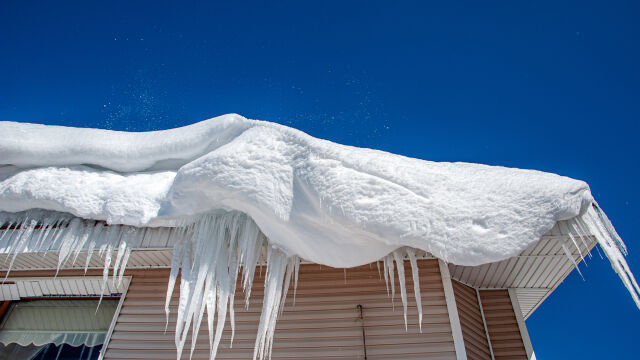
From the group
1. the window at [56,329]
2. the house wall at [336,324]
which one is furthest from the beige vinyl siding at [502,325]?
the window at [56,329]

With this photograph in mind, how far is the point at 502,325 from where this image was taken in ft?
16.2

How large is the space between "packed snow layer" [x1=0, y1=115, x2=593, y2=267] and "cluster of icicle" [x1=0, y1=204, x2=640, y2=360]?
189 mm

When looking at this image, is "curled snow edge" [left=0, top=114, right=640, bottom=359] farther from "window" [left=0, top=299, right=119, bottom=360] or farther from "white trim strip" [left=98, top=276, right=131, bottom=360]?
"window" [left=0, top=299, right=119, bottom=360]

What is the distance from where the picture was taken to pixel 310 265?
464 centimetres

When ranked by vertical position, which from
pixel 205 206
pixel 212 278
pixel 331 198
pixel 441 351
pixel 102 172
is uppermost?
pixel 102 172

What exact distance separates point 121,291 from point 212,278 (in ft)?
6.21

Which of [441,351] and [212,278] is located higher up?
[212,278]

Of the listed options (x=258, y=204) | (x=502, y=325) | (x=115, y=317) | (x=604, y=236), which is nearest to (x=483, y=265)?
(x=502, y=325)

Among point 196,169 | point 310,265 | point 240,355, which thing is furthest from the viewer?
point 310,265

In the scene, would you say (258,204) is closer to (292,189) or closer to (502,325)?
(292,189)

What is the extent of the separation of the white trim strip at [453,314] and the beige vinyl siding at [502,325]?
3.68ft

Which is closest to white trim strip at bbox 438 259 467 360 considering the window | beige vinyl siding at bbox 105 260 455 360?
beige vinyl siding at bbox 105 260 455 360

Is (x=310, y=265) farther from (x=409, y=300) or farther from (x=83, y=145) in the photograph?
(x=83, y=145)

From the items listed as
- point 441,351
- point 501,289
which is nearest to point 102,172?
point 441,351
